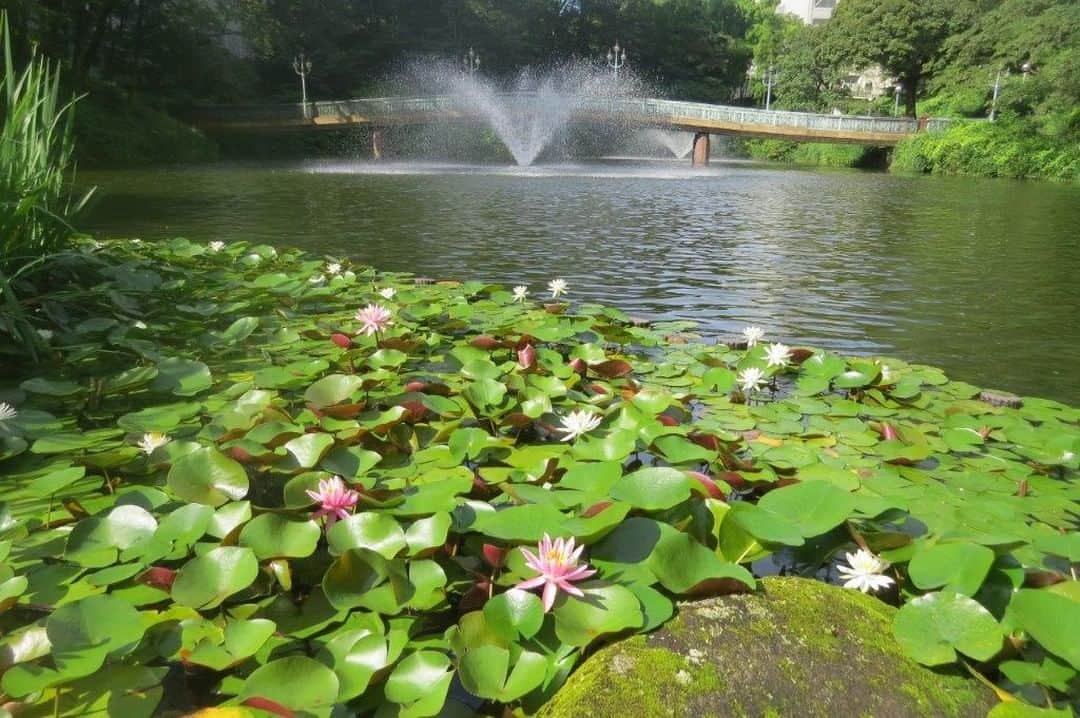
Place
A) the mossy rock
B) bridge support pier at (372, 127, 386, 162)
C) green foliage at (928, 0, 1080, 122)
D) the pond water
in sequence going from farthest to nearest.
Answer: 1. bridge support pier at (372, 127, 386, 162)
2. green foliage at (928, 0, 1080, 122)
3. the pond water
4. the mossy rock

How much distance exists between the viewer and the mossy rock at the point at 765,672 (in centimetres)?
115

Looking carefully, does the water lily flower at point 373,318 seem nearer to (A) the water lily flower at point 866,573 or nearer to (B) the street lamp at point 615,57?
(A) the water lily flower at point 866,573

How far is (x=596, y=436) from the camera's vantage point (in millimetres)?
2338

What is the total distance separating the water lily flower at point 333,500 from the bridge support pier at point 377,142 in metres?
28.3

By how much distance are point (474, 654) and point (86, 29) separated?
90.9 ft

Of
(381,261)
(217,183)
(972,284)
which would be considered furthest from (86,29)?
(972,284)

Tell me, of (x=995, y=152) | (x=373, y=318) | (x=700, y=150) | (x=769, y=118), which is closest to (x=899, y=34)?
(x=769, y=118)

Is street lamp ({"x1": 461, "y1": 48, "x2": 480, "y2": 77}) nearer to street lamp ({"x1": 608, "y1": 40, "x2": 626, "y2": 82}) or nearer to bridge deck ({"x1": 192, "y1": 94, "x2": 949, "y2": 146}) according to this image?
bridge deck ({"x1": 192, "y1": 94, "x2": 949, "y2": 146})

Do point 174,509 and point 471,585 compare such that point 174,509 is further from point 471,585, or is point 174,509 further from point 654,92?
point 654,92

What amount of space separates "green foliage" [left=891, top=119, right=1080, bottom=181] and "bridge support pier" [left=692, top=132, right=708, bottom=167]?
739cm

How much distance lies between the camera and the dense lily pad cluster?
4.29ft

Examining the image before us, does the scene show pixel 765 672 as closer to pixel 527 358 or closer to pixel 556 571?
pixel 556 571

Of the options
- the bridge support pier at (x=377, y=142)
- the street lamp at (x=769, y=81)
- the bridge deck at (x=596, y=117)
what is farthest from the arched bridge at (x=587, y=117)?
the street lamp at (x=769, y=81)

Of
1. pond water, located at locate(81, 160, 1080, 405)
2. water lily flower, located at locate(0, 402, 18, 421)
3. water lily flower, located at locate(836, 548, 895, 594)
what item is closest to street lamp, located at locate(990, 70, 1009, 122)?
pond water, located at locate(81, 160, 1080, 405)
